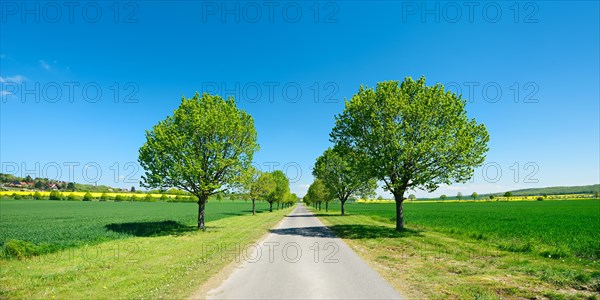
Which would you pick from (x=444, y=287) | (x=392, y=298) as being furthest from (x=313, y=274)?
(x=444, y=287)

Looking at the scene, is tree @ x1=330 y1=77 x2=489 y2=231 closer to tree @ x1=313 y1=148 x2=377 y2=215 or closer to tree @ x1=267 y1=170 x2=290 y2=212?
tree @ x1=313 y1=148 x2=377 y2=215

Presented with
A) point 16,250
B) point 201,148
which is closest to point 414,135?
point 201,148

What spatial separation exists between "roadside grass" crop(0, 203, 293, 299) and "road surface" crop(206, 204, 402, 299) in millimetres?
1160

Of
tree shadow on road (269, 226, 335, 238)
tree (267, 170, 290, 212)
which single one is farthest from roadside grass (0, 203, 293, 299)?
tree (267, 170, 290, 212)

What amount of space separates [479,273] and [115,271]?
45.1ft

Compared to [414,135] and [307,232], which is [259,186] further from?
[414,135]

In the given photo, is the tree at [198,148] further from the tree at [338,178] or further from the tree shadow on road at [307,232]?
the tree at [338,178]

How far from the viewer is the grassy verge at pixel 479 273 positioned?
347 inches

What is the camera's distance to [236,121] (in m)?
26.5

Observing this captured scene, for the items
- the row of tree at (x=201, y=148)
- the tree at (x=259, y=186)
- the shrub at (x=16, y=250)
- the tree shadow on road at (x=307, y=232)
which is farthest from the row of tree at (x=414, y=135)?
the tree at (x=259, y=186)

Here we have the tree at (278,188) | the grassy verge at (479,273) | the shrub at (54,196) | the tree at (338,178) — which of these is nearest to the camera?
the grassy verge at (479,273)

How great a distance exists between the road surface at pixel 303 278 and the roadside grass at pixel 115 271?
1.16 meters

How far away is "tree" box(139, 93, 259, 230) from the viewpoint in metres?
24.5

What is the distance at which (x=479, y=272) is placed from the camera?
36.8 ft
